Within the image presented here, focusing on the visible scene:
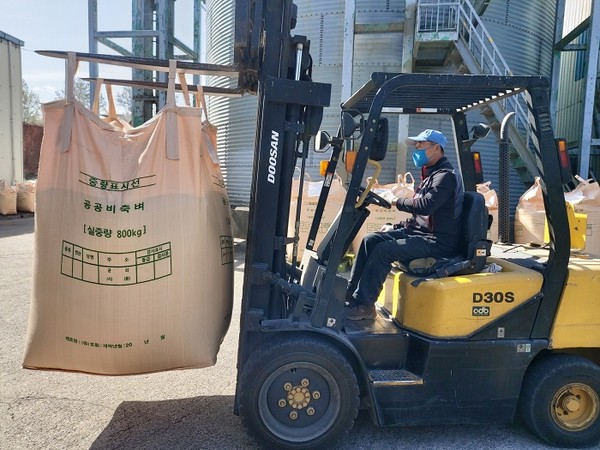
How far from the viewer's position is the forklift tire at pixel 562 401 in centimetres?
309

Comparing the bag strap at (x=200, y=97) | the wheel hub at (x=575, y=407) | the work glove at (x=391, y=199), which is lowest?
the wheel hub at (x=575, y=407)

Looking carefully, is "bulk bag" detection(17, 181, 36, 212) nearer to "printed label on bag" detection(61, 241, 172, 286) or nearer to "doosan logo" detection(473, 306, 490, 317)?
"printed label on bag" detection(61, 241, 172, 286)

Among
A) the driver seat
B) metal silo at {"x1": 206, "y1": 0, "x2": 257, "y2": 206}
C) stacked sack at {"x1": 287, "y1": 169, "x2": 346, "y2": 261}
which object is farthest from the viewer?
metal silo at {"x1": 206, "y1": 0, "x2": 257, "y2": 206}

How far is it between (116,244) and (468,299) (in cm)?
225

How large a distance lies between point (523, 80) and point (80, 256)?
2987 millimetres

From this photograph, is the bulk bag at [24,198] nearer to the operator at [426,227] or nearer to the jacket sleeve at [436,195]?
the operator at [426,227]

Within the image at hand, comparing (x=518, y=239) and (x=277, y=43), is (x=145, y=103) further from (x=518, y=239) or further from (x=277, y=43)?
(x=518, y=239)

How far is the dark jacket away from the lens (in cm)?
329

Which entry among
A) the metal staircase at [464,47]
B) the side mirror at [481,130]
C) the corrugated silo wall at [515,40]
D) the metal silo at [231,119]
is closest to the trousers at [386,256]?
the side mirror at [481,130]

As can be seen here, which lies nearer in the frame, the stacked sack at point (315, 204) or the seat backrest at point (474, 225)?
the seat backrest at point (474, 225)

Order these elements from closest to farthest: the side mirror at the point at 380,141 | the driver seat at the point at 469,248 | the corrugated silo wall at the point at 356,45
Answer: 1. the side mirror at the point at 380,141
2. the driver seat at the point at 469,248
3. the corrugated silo wall at the point at 356,45

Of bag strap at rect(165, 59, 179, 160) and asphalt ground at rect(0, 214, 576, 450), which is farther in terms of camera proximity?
asphalt ground at rect(0, 214, 576, 450)

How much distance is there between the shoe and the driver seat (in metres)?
0.42

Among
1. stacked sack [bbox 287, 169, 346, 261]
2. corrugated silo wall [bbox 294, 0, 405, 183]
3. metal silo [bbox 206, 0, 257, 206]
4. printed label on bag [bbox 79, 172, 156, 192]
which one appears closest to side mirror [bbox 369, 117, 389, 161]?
printed label on bag [bbox 79, 172, 156, 192]
